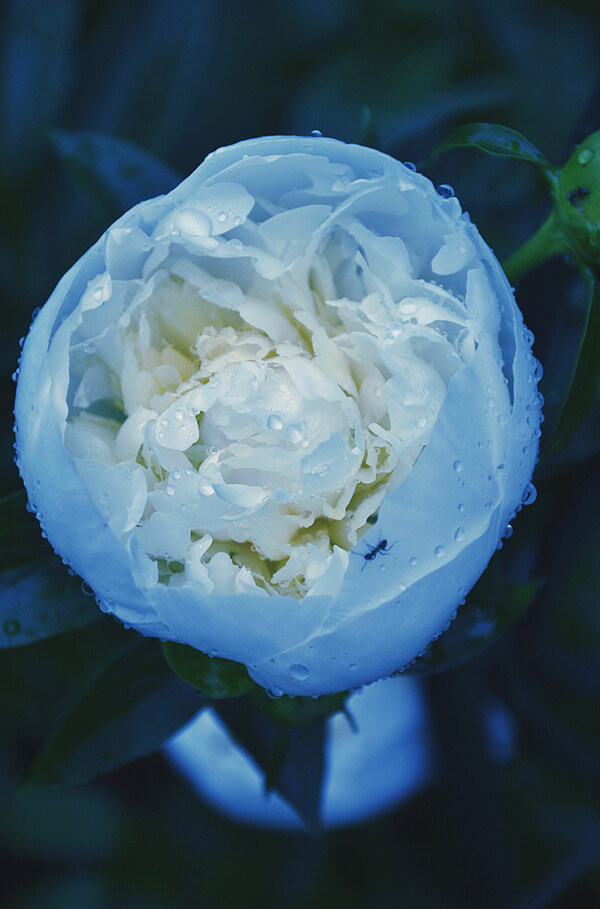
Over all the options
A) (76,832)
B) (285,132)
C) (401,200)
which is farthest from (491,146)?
(76,832)

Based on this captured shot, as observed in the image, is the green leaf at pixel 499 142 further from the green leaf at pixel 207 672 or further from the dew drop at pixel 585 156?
the green leaf at pixel 207 672

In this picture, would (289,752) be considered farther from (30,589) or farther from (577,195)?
(577,195)

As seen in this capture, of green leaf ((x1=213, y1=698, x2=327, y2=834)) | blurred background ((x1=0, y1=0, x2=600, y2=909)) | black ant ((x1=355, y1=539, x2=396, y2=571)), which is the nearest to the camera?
black ant ((x1=355, y1=539, x2=396, y2=571))

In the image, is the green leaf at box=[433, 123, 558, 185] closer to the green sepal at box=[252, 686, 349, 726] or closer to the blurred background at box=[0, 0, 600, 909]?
the blurred background at box=[0, 0, 600, 909]

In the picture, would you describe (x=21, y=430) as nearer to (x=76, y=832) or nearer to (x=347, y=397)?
(x=347, y=397)

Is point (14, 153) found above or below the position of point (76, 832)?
above

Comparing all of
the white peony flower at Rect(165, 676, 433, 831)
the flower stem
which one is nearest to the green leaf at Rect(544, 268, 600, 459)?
the flower stem

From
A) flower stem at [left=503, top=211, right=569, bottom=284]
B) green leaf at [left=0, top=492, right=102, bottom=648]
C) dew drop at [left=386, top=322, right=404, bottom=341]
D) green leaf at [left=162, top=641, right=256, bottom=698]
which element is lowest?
green leaf at [left=0, top=492, right=102, bottom=648]
